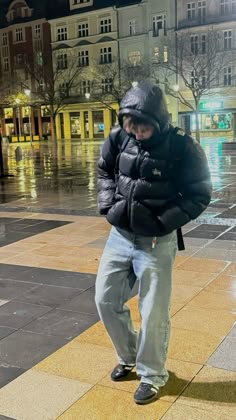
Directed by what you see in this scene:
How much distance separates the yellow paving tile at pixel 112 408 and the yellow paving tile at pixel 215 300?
1.64 metres

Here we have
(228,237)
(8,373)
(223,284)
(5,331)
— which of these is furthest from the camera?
(228,237)

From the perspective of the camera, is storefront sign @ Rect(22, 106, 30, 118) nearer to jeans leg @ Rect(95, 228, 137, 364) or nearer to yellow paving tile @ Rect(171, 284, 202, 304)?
yellow paving tile @ Rect(171, 284, 202, 304)

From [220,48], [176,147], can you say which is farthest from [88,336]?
[220,48]

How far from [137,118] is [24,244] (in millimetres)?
4824

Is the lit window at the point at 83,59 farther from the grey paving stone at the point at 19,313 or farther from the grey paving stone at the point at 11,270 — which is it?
the grey paving stone at the point at 19,313

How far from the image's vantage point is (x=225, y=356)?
139 inches

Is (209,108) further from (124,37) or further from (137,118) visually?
(137,118)

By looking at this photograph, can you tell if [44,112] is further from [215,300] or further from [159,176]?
[159,176]

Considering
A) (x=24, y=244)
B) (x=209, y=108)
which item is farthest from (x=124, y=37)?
(x=24, y=244)

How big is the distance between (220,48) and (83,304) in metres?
41.7

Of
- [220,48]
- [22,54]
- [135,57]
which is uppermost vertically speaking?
[22,54]

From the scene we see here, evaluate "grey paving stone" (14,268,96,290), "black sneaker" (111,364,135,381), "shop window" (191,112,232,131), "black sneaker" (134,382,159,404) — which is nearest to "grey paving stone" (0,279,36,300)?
"grey paving stone" (14,268,96,290)

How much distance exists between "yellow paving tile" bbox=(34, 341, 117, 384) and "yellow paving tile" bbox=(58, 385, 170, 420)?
208 mm

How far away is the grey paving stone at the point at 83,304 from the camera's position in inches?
179
